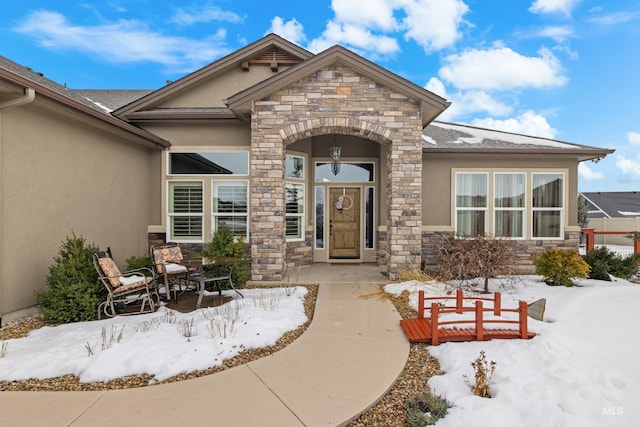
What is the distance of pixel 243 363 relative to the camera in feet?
11.1

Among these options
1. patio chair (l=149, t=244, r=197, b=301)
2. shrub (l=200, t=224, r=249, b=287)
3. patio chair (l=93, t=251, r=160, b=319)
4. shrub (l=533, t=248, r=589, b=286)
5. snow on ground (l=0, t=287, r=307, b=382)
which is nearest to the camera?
snow on ground (l=0, t=287, r=307, b=382)

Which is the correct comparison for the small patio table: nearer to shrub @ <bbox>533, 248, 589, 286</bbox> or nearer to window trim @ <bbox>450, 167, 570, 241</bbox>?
window trim @ <bbox>450, 167, 570, 241</bbox>

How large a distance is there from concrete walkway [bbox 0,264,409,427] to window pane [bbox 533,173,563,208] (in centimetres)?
713

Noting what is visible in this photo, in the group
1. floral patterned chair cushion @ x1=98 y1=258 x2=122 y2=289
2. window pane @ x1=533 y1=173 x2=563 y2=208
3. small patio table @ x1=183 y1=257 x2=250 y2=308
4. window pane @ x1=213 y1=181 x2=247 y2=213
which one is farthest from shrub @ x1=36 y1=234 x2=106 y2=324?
window pane @ x1=533 y1=173 x2=563 y2=208

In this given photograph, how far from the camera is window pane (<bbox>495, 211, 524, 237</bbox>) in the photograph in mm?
8719

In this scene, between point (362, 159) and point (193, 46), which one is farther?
point (193, 46)

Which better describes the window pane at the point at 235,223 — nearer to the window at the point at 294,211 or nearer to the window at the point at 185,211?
the window at the point at 185,211

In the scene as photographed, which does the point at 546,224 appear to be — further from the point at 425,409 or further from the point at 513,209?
the point at 425,409

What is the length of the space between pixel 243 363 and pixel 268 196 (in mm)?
4223

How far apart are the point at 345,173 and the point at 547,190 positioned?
547 cm

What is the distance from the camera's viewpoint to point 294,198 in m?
8.74

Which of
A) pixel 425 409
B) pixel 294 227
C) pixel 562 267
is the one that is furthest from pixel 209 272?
pixel 562 267

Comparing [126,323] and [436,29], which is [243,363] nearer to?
[126,323]

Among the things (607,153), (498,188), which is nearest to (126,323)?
(498,188)
